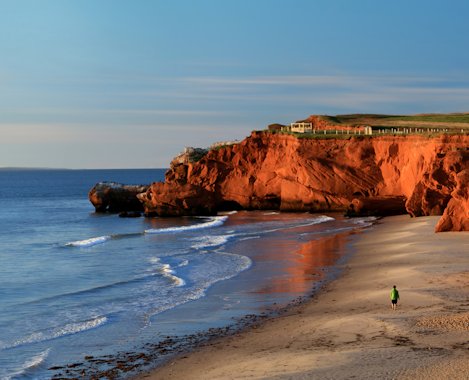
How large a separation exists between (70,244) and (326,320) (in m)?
37.5

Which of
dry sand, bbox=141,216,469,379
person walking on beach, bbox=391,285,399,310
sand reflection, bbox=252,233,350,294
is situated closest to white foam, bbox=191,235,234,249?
sand reflection, bbox=252,233,350,294

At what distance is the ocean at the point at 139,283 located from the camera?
987 inches

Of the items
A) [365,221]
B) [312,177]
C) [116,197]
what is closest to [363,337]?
[365,221]

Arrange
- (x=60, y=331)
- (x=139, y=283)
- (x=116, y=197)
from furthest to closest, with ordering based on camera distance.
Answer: (x=116, y=197)
(x=139, y=283)
(x=60, y=331)

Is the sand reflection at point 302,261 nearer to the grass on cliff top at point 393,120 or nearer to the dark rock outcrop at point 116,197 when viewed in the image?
the grass on cliff top at point 393,120

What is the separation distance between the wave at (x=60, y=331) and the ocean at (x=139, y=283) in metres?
0.04

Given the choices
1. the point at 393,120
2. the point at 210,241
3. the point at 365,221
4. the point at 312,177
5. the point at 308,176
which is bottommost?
the point at 210,241

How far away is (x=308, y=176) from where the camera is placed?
7994 cm

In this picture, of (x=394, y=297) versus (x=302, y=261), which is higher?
(x=394, y=297)

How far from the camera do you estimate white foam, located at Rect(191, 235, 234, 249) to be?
2163 inches

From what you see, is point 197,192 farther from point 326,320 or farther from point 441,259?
point 326,320

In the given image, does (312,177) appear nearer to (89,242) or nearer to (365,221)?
(365,221)

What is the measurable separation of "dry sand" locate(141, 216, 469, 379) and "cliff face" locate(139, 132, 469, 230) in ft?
95.3

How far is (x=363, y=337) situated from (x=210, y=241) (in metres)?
35.8
